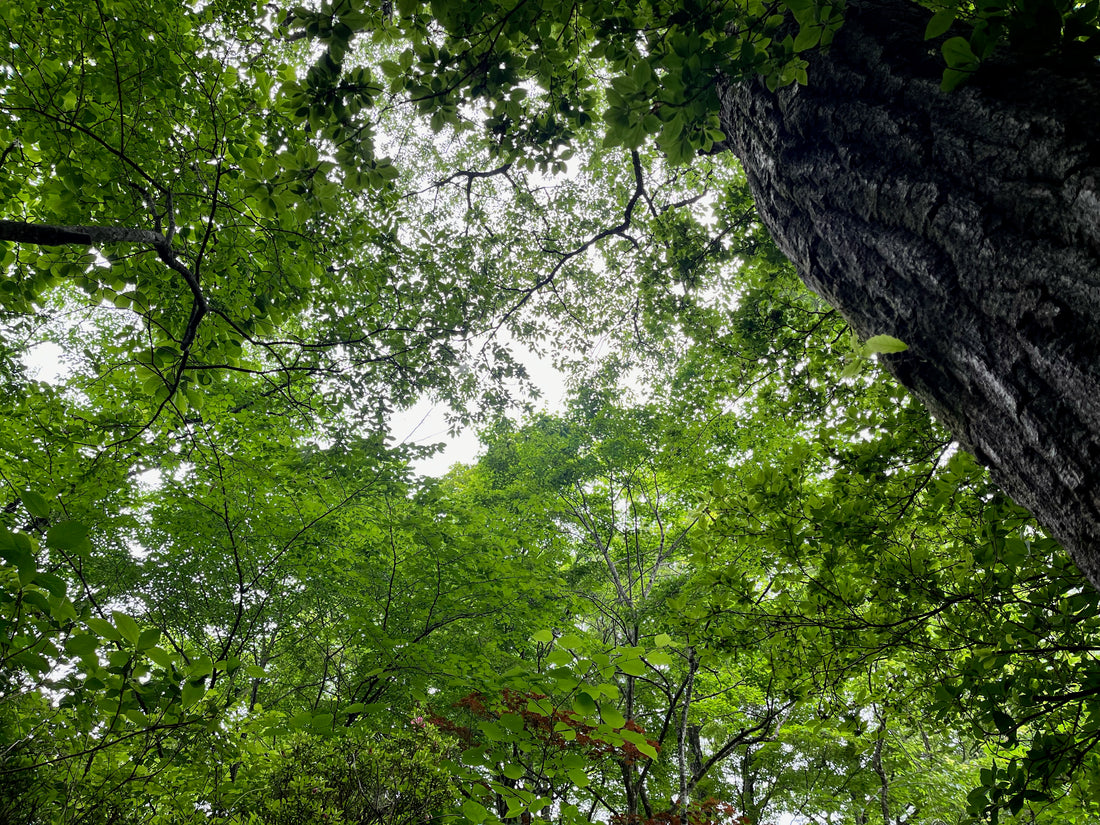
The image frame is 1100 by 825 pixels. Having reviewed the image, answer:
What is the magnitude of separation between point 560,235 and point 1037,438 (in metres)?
5.04

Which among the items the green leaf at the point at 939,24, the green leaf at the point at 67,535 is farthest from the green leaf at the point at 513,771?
the green leaf at the point at 939,24

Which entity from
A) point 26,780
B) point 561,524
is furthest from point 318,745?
point 561,524

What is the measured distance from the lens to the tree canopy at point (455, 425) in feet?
4.20

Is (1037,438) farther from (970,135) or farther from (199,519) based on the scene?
(199,519)

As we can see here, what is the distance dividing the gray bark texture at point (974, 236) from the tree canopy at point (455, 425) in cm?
3

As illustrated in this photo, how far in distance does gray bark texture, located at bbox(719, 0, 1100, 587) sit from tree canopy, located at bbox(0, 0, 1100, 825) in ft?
0.10

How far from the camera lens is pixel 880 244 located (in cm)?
118

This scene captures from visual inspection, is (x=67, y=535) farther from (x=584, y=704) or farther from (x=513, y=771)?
(x=513, y=771)

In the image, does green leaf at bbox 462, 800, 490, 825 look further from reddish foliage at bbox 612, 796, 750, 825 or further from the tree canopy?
reddish foliage at bbox 612, 796, 750, 825

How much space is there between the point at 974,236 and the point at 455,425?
5202 millimetres

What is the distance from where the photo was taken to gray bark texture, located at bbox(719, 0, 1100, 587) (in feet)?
2.63

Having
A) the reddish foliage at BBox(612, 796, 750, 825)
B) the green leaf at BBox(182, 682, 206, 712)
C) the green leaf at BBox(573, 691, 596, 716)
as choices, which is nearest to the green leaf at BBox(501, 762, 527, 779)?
the green leaf at BBox(573, 691, 596, 716)

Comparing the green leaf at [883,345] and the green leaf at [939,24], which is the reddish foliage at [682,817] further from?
the green leaf at [939,24]

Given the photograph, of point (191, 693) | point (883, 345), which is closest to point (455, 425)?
point (191, 693)
